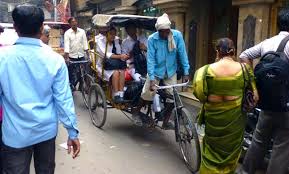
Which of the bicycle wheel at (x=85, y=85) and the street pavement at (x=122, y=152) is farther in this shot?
the bicycle wheel at (x=85, y=85)

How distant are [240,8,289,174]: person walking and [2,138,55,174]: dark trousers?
2.01 m

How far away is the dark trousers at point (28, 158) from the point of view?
2623mm

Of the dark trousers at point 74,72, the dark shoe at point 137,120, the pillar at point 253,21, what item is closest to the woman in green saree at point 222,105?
the dark shoe at point 137,120

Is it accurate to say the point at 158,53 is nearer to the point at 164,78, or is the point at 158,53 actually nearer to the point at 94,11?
the point at 164,78

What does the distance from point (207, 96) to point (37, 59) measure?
69.6 inches

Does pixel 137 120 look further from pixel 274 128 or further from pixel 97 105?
pixel 274 128

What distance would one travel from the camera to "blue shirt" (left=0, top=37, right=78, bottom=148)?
2512 mm

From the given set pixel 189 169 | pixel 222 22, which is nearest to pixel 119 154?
pixel 189 169

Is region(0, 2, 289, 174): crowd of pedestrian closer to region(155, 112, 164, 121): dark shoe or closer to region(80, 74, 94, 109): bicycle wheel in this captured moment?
region(155, 112, 164, 121): dark shoe

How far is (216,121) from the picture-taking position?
3.73 meters

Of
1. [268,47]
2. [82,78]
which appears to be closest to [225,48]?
[268,47]

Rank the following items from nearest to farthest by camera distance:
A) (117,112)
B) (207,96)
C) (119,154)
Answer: (207,96), (119,154), (117,112)

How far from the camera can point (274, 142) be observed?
3693 mm

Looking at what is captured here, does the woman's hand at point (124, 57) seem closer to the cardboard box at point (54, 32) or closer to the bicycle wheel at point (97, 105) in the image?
the bicycle wheel at point (97, 105)
